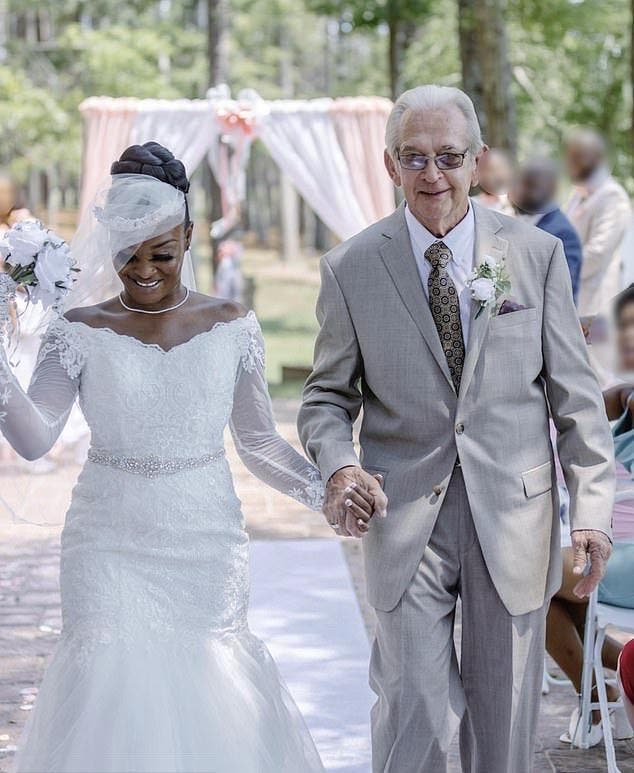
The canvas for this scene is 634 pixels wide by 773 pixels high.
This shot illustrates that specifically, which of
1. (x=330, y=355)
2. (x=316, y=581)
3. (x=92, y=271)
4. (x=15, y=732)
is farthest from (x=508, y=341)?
(x=316, y=581)

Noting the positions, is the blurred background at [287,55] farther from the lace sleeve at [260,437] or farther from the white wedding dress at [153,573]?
the white wedding dress at [153,573]

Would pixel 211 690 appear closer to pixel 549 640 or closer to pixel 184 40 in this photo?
pixel 549 640

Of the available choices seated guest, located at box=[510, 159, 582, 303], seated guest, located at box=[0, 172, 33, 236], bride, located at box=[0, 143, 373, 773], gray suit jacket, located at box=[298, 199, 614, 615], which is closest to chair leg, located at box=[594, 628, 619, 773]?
gray suit jacket, located at box=[298, 199, 614, 615]

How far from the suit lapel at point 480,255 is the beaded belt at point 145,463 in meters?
0.79

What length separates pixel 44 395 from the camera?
11.5ft

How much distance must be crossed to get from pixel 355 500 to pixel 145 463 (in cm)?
62

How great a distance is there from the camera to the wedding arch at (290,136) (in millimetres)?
14523

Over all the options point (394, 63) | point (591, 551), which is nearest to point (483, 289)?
point (591, 551)

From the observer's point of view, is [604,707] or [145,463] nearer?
[145,463]

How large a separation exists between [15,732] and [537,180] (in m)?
4.36

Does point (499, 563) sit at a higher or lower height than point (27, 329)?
lower

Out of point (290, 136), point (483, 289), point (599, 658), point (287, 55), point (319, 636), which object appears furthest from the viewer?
point (287, 55)

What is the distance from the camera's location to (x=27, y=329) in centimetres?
410

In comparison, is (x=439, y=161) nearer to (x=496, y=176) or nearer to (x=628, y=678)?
(x=628, y=678)
